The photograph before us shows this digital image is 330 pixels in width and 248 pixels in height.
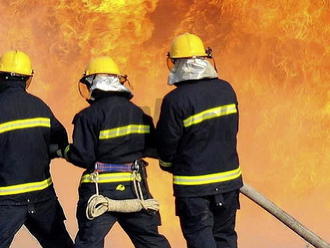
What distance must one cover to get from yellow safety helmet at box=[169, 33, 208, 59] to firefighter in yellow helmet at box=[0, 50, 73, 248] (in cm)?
127

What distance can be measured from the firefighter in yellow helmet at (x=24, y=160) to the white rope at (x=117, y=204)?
0.59m

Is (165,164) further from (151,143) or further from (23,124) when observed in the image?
A: (23,124)

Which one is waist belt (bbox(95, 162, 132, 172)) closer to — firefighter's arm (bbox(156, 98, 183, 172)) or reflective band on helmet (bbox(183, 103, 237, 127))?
firefighter's arm (bbox(156, 98, 183, 172))

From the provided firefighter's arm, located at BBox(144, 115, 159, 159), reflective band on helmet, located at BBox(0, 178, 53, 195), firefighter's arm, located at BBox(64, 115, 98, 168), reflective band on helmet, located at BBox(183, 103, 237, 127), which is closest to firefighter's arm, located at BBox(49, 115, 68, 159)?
reflective band on helmet, located at BBox(0, 178, 53, 195)

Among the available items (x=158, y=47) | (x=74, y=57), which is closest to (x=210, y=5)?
(x=158, y=47)

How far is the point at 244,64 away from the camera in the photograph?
9.38 m

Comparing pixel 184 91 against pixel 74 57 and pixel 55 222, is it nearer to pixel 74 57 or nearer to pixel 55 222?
pixel 55 222

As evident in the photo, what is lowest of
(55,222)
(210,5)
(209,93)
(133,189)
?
(55,222)

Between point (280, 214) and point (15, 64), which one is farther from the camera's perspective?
point (280, 214)

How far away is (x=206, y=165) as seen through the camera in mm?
4156

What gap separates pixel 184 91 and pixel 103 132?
71cm

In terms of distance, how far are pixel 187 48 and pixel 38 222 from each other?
194cm

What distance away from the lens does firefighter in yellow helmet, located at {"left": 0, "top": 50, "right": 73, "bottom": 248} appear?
14.7ft

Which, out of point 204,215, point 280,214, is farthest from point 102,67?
point 280,214
